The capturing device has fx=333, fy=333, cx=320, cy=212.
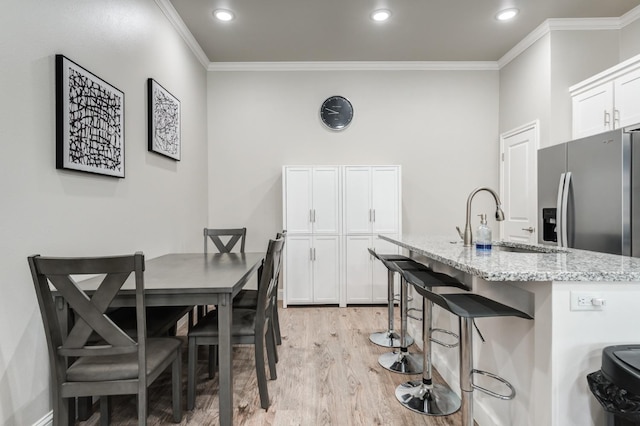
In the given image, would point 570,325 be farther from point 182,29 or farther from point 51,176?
point 182,29

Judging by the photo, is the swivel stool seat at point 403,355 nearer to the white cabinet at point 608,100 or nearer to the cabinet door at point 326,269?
the cabinet door at point 326,269

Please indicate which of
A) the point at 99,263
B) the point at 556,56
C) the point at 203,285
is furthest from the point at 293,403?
the point at 556,56

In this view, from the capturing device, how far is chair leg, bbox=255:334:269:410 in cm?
192

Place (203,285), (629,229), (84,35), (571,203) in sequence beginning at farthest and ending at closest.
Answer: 1. (571,203)
2. (629,229)
3. (84,35)
4. (203,285)

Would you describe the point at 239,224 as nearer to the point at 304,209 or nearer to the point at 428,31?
the point at 304,209

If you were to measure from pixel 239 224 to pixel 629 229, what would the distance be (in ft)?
12.4

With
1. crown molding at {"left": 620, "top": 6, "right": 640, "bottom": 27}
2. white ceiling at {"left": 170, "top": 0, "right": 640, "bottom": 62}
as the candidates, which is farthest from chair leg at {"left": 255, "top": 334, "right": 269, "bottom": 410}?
crown molding at {"left": 620, "top": 6, "right": 640, "bottom": 27}

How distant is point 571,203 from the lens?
2721 millimetres

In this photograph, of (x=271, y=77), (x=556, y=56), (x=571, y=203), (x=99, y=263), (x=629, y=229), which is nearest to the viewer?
(x=99, y=263)

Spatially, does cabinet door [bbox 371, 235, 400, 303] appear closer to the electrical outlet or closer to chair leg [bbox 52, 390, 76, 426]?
the electrical outlet

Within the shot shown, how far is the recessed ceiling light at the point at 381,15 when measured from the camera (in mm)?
3166

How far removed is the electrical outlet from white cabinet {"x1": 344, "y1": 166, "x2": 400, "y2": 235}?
274 centimetres

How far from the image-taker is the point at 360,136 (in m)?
4.37

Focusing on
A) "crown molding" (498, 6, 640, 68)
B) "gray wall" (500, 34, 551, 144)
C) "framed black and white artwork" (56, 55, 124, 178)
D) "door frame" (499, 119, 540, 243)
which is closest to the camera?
"framed black and white artwork" (56, 55, 124, 178)
